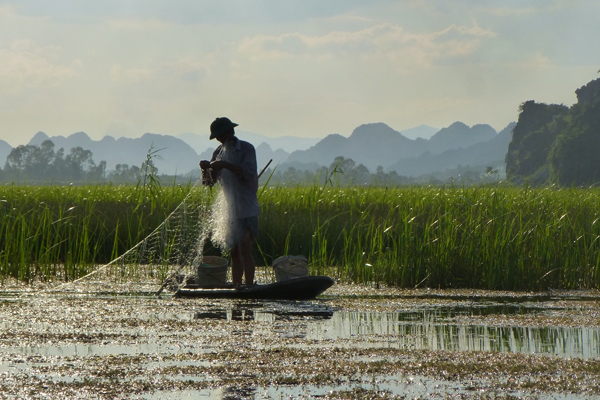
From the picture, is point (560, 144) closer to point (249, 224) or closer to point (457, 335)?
point (249, 224)

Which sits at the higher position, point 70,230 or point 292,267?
point 70,230

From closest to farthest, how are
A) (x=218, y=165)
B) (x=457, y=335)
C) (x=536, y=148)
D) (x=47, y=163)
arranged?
(x=457, y=335)
(x=218, y=165)
(x=536, y=148)
(x=47, y=163)

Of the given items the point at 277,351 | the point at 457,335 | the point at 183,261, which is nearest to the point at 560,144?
the point at 183,261

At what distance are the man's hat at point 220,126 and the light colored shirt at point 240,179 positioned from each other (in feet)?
0.41

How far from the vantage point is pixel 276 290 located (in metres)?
6.82

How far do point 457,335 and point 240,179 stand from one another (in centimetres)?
271

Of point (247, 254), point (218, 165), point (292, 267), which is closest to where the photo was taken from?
point (218, 165)

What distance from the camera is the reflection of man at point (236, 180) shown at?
6746 millimetres

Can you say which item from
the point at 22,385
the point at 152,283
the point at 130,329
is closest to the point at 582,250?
the point at 152,283

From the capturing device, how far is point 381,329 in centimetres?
535

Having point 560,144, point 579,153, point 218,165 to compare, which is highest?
point 560,144

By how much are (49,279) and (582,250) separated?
20.8 feet

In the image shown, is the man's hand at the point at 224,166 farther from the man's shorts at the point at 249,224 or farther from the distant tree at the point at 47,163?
the distant tree at the point at 47,163

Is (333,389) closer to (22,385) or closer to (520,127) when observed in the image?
(22,385)
